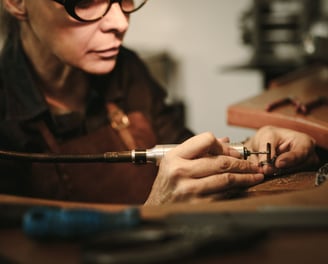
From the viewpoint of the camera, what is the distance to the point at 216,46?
3609mm

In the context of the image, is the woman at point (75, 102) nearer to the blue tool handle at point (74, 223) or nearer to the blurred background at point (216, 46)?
the blue tool handle at point (74, 223)

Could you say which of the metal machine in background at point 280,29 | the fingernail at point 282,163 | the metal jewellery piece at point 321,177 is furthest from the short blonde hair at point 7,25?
the metal machine in background at point 280,29

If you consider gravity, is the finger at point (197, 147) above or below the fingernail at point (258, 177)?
above

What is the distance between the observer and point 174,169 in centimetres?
113

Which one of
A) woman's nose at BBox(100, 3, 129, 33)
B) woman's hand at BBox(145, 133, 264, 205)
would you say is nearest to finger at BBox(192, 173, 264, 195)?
woman's hand at BBox(145, 133, 264, 205)

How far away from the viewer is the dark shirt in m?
1.59

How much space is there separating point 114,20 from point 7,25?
53cm

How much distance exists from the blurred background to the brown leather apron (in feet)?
5.33

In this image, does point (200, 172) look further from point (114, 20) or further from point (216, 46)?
point (216, 46)

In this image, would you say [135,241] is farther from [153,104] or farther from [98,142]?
[153,104]

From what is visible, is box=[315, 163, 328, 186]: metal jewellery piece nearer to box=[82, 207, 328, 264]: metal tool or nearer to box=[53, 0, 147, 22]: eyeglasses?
box=[82, 207, 328, 264]: metal tool

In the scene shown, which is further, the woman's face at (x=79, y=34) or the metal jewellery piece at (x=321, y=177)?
the woman's face at (x=79, y=34)

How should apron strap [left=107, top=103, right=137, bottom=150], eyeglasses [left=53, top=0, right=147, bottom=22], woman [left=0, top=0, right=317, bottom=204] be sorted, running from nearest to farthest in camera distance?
1. eyeglasses [left=53, top=0, right=147, bottom=22]
2. woman [left=0, top=0, right=317, bottom=204]
3. apron strap [left=107, top=103, right=137, bottom=150]

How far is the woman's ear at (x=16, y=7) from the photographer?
5.45 ft
